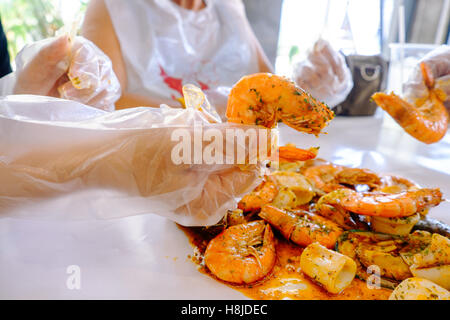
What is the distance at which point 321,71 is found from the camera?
1443mm

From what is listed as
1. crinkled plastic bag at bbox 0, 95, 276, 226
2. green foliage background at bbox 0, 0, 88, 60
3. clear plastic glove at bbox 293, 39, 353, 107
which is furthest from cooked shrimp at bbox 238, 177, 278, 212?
green foliage background at bbox 0, 0, 88, 60

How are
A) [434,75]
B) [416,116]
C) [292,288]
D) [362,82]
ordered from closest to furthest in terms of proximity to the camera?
1. [292,288]
2. [416,116]
3. [434,75]
4. [362,82]

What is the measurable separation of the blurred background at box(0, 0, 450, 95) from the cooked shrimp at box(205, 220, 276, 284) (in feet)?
5.14

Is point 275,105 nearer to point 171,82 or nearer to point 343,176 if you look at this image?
point 343,176

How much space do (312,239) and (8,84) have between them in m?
0.97

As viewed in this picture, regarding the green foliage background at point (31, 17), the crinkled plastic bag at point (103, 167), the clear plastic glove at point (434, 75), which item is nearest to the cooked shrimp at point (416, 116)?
the clear plastic glove at point (434, 75)

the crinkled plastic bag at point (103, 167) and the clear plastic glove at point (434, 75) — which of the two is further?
the clear plastic glove at point (434, 75)

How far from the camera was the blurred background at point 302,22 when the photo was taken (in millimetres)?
2650

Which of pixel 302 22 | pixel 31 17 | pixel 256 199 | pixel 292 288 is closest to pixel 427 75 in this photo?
Result: pixel 256 199

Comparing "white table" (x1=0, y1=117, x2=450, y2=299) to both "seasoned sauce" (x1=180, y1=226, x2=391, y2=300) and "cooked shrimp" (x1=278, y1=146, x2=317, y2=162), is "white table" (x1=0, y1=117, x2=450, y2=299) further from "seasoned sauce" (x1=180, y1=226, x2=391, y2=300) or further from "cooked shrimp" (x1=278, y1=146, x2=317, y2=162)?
"cooked shrimp" (x1=278, y1=146, x2=317, y2=162)

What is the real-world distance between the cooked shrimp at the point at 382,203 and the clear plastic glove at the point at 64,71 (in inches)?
30.4

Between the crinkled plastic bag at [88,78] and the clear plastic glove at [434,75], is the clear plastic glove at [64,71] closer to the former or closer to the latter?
the crinkled plastic bag at [88,78]

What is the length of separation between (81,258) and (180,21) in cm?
137
